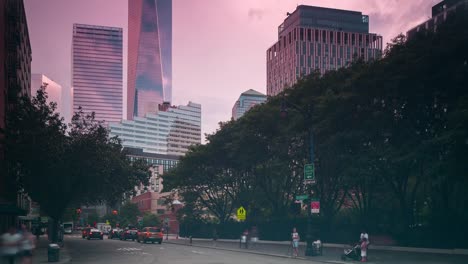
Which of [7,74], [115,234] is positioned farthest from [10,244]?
[115,234]

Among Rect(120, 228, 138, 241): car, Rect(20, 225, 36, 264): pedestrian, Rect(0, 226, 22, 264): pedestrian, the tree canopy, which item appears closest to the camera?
Rect(0, 226, 22, 264): pedestrian

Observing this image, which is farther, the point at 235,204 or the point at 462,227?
the point at 235,204

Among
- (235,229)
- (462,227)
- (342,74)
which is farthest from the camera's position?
(235,229)

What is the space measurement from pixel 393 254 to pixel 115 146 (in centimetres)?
2814

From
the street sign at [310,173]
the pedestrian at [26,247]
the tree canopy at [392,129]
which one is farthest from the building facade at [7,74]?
the pedestrian at [26,247]

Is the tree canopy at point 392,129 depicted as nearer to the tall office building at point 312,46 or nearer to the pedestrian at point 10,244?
the pedestrian at point 10,244

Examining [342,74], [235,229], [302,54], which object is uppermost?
[302,54]

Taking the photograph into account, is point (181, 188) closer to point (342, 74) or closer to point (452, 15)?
point (342, 74)

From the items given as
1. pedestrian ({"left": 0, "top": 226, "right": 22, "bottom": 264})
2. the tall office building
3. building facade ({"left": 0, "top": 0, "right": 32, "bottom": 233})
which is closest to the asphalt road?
pedestrian ({"left": 0, "top": 226, "right": 22, "bottom": 264})

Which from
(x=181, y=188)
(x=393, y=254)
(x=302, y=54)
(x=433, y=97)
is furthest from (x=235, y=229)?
(x=302, y=54)

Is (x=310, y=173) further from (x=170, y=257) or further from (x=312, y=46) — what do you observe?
(x=312, y=46)

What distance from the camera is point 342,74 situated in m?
45.1

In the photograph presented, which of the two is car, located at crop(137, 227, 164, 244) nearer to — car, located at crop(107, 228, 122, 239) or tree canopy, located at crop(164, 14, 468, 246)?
tree canopy, located at crop(164, 14, 468, 246)

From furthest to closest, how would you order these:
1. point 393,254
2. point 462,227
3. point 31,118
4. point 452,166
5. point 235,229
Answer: point 235,229 → point 31,118 → point 393,254 → point 462,227 → point 452,166
